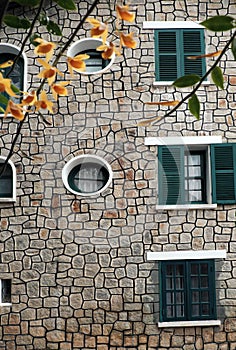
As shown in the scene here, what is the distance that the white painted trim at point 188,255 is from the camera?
6.80 metres

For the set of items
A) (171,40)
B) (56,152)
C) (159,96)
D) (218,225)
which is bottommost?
(218,225)

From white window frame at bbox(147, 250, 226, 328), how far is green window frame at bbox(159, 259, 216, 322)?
45 millimetres

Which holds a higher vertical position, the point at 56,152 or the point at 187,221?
the point at 56,152

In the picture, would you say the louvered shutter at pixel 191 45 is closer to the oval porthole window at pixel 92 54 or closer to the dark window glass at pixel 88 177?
the oval porthole window at pixel 92 54

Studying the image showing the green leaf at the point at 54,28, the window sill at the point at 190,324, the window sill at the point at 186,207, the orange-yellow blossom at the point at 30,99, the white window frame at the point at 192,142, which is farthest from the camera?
the white window frame at the point at 192,142

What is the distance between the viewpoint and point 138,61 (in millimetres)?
7316

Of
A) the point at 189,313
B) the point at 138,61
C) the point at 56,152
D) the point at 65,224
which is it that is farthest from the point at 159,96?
the point at 189,313

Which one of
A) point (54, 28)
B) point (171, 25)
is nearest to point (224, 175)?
point (171, 25)

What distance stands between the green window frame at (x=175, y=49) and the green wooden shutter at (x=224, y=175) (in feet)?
3.21

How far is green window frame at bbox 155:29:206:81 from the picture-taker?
7.22m

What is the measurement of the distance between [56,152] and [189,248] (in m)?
1.73

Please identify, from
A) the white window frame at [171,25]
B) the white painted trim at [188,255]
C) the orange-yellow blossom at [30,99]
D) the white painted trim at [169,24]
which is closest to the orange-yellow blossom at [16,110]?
the orange-yellow blossom at [30,99]

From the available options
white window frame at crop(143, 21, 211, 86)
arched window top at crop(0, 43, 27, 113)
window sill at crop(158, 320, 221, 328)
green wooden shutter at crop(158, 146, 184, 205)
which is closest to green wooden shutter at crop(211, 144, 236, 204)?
green wooden shutter at crop(158, 146, 184, 205)

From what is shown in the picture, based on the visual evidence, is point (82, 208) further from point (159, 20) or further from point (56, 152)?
point (159, 20)
